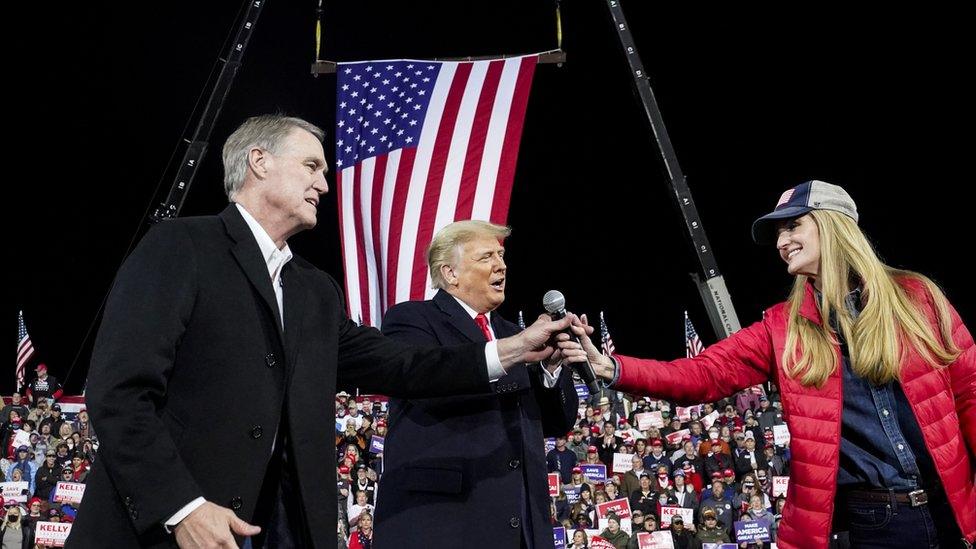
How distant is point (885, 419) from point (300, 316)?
6.63 feet

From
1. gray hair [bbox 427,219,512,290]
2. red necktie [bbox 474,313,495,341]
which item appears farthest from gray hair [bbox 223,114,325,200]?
red necktie [bbox 474,313,495,341]

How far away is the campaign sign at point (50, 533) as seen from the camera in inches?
471

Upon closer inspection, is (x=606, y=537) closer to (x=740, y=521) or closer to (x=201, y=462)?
(x=740, y=521)

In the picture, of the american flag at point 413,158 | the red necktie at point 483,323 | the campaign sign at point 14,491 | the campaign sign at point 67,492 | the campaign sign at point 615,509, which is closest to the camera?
the red necktie at point 483,323

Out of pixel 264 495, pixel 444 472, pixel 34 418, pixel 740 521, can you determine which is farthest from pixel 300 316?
pixel 34 418

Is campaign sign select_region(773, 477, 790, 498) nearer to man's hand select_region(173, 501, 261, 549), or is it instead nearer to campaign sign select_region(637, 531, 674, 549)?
campaign sign select_region(637, 531, 674, 549)

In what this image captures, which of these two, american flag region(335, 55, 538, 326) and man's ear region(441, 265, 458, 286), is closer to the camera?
man's ear region(441, 265, 458, 286)

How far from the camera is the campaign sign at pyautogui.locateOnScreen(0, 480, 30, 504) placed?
13671 mm

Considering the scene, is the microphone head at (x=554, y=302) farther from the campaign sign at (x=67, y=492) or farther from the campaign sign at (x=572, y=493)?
the campaign sign at (x=67, y=492)

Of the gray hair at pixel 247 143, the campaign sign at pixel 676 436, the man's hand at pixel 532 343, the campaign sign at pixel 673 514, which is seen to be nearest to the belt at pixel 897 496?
the man's hand at pixel 532 343

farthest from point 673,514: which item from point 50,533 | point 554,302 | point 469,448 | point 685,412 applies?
point 554,302

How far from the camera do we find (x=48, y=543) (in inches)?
472

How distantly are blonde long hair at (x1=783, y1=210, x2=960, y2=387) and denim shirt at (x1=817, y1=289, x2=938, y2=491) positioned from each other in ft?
0.23

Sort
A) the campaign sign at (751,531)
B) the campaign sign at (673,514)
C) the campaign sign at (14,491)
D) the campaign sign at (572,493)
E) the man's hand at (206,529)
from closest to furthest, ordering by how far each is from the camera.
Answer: the man's hand at (206,529)
the campaign sign at (751,531)
the campaign sign at (673,514)
the campaign sign at (14,491)
the campaign sign at (572,493)
